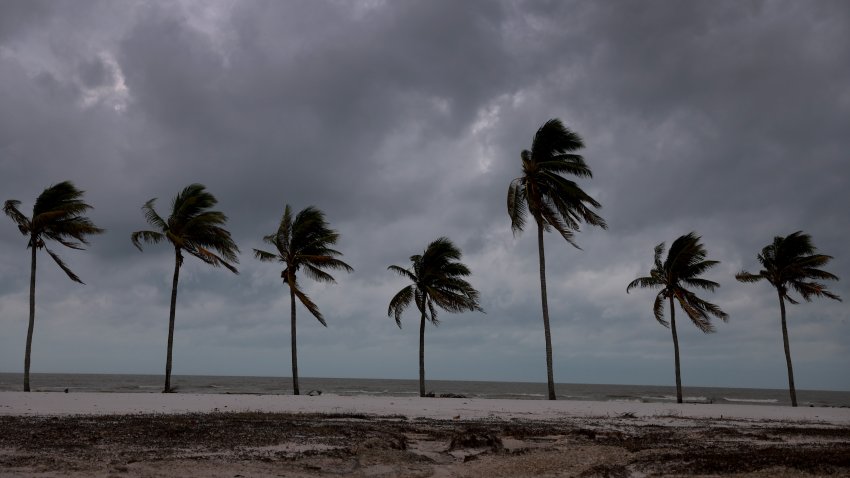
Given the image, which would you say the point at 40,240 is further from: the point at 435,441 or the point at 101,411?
the point at 435,441

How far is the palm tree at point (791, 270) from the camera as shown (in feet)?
99.8

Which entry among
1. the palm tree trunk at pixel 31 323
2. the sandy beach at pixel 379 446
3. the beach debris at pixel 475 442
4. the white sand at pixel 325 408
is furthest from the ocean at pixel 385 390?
the beach debris at pixel 475 442

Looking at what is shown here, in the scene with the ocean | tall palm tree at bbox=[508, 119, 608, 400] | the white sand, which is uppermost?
tall palm tree at bbox=[508, 119, 608, 400]

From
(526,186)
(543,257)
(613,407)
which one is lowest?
(613,407)

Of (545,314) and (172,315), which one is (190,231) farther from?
(545,314)

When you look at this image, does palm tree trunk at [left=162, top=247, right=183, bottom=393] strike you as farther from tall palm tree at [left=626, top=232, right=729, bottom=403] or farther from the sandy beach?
tall palm tree at [left=626, top=232, right=729, bottom=403]

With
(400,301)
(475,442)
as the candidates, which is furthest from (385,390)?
(475,442)

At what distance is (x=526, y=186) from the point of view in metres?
29.5

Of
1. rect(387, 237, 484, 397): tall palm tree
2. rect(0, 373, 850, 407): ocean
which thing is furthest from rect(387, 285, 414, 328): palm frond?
rect(0, 373, 850, 407): ocean

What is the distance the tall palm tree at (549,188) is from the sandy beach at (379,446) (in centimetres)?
1267

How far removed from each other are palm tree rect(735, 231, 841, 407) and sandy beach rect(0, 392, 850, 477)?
17.6 metres

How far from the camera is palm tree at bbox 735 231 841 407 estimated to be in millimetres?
30422

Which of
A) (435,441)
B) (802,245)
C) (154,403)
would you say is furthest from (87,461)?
(802,245)

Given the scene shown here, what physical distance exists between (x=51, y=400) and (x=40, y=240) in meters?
10.5
